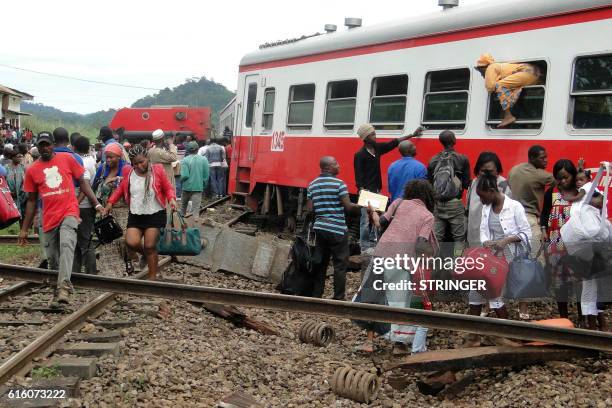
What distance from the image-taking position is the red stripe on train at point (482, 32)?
27.3 feet

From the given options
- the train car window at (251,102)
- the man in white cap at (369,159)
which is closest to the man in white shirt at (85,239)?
the man in white cap at (369,159)

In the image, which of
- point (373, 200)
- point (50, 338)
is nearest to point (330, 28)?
point (373, 200)

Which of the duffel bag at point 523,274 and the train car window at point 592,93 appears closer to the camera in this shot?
the duffel bag at point 523,274

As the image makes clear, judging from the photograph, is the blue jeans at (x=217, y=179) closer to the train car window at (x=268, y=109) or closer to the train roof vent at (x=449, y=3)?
the train car window at (x=268, y=109)

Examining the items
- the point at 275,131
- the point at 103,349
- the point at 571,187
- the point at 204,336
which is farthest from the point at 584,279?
the point at 275,131

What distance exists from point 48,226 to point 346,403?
144 inches

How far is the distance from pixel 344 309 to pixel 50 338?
2324 millimetres

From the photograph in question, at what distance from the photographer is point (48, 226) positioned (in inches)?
316

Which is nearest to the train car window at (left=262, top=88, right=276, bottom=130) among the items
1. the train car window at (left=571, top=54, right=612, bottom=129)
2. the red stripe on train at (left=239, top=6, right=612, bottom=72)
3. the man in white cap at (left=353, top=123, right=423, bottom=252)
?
the red stripe on train at (left=239, top=6, right=612, bottom=72)

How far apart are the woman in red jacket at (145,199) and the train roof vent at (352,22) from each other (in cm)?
491

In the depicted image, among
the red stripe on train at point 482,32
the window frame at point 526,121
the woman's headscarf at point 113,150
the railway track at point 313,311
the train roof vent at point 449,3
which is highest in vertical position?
the train roof vent at point 449,3

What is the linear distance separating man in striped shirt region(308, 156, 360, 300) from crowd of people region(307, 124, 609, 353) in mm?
10

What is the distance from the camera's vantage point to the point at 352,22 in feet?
41.7

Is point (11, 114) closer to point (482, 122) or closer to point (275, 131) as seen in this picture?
point (275, 131)
